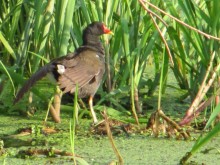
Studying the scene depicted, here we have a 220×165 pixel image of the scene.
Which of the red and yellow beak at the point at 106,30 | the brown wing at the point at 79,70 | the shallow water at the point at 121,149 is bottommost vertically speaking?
the shallow water at the point at 121,149

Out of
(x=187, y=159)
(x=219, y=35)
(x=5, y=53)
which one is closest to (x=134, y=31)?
(x=219, y=35)

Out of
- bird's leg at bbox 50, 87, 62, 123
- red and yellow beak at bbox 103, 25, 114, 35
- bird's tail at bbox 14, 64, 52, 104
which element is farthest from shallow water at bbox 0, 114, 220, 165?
red and yellow beak at bbox 103, 25, 114, 35

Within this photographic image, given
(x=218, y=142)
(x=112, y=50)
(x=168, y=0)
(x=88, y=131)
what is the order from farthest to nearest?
(x=112, y=50) → (x=168, y=0) → (x=88, y=131) → (x=218, y=142)

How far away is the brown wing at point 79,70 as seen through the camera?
409cm

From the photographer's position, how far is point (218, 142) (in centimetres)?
375

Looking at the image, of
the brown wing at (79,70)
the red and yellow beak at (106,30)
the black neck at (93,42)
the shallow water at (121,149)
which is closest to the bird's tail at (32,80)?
the brown wing at (79,70)

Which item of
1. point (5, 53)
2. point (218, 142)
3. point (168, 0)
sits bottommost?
point (218, 142)

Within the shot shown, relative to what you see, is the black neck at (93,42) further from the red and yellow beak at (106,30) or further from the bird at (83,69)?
the red and yellow beak at (106,30)

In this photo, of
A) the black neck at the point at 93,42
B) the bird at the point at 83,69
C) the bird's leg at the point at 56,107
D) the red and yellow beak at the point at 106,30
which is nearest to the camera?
the bird at the point at 83,69

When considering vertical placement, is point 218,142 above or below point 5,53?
below

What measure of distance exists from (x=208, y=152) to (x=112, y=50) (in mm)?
1340

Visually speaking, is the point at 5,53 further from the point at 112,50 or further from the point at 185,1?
the point at 185,1

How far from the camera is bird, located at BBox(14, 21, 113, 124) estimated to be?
4.02 meters

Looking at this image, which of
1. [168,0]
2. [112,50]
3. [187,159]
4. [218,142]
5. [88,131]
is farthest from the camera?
[112,50]
